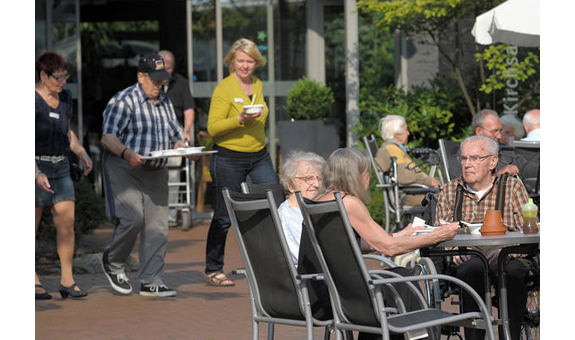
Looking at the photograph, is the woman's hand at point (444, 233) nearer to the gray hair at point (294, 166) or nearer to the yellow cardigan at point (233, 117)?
the gray hair at point (294, 166)

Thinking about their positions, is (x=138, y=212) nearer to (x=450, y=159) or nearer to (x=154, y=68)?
(x=154, y=68)

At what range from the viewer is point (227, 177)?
857cm

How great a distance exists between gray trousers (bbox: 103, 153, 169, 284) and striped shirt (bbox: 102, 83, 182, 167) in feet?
0.59

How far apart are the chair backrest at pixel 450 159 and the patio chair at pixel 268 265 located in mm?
3821

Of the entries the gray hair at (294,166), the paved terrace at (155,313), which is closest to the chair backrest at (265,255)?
the gray hair at (294,166)

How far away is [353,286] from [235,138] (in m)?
4.20

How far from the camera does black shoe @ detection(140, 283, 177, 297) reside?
8.41 meters

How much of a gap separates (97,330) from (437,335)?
9.37ft

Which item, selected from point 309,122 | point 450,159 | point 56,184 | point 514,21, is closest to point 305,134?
point 309,122

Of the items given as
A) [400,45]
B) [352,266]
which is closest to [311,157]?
[352,266]

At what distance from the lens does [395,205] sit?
995 centimetres

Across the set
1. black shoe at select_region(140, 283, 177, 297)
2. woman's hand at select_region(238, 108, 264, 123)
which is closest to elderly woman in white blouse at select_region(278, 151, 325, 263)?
woman's hand at select_region(238, 108, 264, 123)
